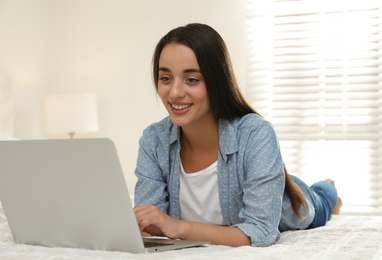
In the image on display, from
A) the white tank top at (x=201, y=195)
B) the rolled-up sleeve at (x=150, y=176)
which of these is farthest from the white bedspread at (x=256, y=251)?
the rolled-up sleeve at (x=150, y=176)

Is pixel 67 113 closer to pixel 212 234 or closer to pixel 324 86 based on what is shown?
pixel 324 86

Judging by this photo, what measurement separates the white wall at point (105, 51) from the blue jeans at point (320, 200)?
1639 mm

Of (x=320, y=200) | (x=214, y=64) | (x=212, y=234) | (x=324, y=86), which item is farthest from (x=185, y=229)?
(x=324, y=86)

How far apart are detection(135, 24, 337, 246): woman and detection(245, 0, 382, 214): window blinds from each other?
1.98 meters

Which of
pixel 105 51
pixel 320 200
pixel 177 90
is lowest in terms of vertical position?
pixel 320 200

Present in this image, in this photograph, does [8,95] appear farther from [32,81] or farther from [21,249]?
[21,249]

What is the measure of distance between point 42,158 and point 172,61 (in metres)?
0.50

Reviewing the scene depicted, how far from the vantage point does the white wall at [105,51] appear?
416cm

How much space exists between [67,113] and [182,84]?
7.58 ft

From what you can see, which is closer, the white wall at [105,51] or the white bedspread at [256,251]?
the white bedspread at [256,251]

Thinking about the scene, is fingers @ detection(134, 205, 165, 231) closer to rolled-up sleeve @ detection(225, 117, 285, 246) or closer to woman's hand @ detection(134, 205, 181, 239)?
woman's hand @ detection(134, 205, 181, 239)

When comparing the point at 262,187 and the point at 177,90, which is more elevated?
the point at 177,90

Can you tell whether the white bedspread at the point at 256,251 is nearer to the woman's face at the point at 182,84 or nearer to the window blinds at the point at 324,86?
the woman's face at the point at 182,84

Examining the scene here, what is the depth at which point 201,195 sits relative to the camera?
1936mm
